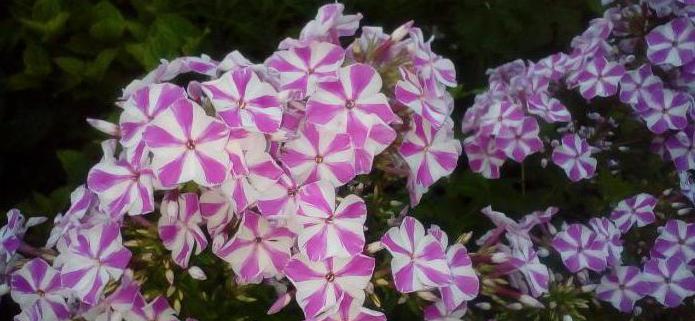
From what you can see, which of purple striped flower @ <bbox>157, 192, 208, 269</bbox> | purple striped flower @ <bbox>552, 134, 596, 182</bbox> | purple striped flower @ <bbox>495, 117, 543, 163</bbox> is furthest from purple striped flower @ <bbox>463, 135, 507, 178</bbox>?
purple striped flower @ <bbox>157, 192, 208, 269</bbox>

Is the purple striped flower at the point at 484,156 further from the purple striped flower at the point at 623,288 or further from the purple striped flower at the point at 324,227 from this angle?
the purple striped flower at the point at 324,227

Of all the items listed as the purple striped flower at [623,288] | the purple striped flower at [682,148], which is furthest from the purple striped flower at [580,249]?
the purple striped flower at [682,148]

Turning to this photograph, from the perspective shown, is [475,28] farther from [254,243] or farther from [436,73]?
[254,243]

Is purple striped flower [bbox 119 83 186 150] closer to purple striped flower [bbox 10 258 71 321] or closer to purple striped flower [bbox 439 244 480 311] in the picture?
purple striped flower [bbox 10 258 71 321]

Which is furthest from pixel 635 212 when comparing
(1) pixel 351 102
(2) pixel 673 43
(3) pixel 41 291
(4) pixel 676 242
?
(3) pixel 41 291

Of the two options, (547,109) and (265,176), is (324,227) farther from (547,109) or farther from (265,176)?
(547,109)

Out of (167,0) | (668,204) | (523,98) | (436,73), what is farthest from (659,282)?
(167,0)
